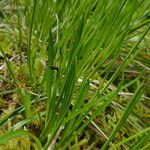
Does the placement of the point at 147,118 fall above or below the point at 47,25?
below

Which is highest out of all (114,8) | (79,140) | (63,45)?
(114,8)

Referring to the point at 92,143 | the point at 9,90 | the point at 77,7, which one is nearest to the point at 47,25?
the point at 77,7

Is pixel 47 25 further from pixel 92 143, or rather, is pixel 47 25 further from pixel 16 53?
pixel 92 143

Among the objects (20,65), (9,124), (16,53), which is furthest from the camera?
(16,53)

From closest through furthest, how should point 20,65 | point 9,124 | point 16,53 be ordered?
point 9,124
point 20,65
point 16,53

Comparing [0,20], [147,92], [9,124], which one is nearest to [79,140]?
[9,124]

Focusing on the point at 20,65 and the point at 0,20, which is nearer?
the point at 20,65

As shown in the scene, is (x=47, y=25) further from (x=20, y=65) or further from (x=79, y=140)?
(x=79, y=140)
